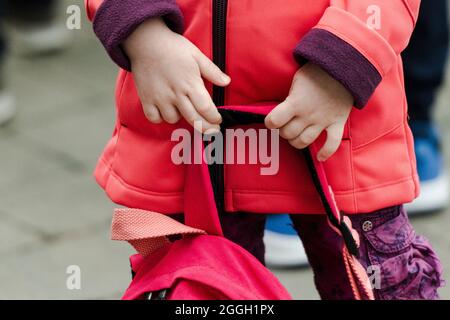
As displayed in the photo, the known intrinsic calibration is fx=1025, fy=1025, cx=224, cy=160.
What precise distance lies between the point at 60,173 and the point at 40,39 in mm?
1454

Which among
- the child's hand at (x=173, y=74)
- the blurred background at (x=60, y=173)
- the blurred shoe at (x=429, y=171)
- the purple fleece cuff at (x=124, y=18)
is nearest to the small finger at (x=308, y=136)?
the child's hand at (x=173, y=74)

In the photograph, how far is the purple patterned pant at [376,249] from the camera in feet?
6.38

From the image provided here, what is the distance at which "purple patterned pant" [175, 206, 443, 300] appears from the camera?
1.94 m

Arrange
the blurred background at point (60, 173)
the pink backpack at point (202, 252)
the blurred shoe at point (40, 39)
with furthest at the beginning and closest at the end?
the blurred shoe at point (40, 39)
the blurred background at point (60, 173)
the pink backpack at point (202, 252)

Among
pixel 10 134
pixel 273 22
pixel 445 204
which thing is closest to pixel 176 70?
pixel 273 22

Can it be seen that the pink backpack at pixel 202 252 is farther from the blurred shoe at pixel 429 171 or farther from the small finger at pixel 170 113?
the blurred shoe at pixel 429 171

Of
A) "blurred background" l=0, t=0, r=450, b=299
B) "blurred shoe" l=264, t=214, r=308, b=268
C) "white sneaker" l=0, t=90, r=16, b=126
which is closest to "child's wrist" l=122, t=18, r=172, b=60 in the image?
"blurred background" l=0, t=0, r=450, b=299

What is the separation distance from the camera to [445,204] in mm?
3465

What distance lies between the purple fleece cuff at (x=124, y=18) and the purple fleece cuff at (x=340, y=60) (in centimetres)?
22

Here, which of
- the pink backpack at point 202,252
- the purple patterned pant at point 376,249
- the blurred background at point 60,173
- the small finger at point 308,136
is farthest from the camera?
the blurred background at point 60,173

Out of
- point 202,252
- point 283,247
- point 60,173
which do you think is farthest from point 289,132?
point 60,173

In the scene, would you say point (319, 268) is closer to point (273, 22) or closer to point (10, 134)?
point (273, 22)
